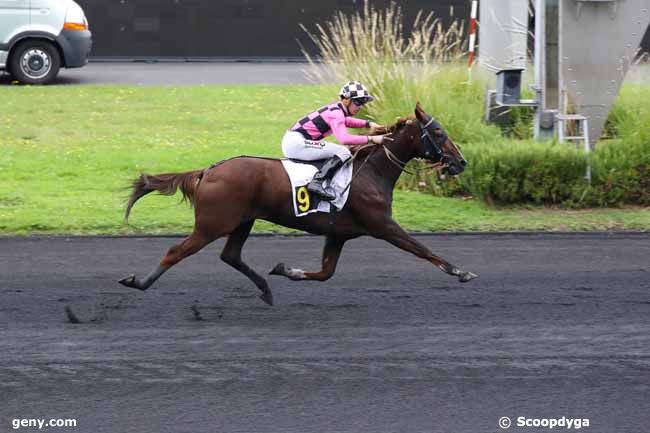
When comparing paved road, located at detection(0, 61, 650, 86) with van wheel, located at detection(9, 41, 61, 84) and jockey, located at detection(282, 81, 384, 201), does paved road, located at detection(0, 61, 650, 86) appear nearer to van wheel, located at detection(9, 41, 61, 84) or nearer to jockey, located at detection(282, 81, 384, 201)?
van wheel, located at detection(9, 41, 61, 84)

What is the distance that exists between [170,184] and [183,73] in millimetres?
13392

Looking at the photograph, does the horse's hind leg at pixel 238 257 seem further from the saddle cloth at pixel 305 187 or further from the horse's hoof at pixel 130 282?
the horse's hoof at pixel 130 282

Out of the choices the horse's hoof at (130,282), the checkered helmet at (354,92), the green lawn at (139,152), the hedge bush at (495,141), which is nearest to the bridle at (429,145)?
the checkered helmet at (354,92)

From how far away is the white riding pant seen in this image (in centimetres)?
864

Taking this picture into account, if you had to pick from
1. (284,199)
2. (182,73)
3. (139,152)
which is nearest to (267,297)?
(284,199)

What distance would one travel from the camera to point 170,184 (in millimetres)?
8594

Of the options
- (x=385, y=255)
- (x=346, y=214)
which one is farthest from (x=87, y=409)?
(x=385, y=255)

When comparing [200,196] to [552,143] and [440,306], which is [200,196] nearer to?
[440,306]

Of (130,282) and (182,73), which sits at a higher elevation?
(182,73)

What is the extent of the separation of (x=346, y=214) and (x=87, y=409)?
9.97 feet

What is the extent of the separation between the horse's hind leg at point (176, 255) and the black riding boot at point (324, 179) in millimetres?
850

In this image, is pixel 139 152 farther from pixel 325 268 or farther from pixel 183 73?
pixel 183 73

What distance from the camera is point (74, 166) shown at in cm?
1438

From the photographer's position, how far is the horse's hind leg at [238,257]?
8.59 metres
